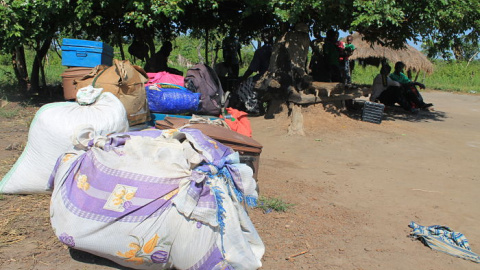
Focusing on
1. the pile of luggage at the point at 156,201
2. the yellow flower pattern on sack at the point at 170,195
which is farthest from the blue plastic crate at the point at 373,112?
the yellow flower pattern on sack at the point at 170,195

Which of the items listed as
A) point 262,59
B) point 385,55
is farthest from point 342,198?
point 385,55

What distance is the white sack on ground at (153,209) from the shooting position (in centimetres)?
239

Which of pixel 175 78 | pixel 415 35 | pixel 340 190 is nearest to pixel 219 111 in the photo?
pixel 175 78

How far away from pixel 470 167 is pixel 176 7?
5284 mm

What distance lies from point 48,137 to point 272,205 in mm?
1986

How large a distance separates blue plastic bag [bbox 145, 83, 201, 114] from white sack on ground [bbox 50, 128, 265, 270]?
240 cm

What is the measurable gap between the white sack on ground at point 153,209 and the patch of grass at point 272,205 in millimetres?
962

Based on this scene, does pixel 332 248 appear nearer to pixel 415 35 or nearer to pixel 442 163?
pixel 442 163

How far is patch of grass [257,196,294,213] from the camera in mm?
3654

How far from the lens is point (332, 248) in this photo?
309 centimetres

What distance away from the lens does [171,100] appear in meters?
5.07

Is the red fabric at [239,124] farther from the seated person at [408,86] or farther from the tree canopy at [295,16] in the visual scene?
the seated person at [408,86]

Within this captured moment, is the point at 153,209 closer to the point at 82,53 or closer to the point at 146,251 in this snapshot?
the point at 146,251

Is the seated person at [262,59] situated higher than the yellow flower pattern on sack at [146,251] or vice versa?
the seated person at [262,59]
